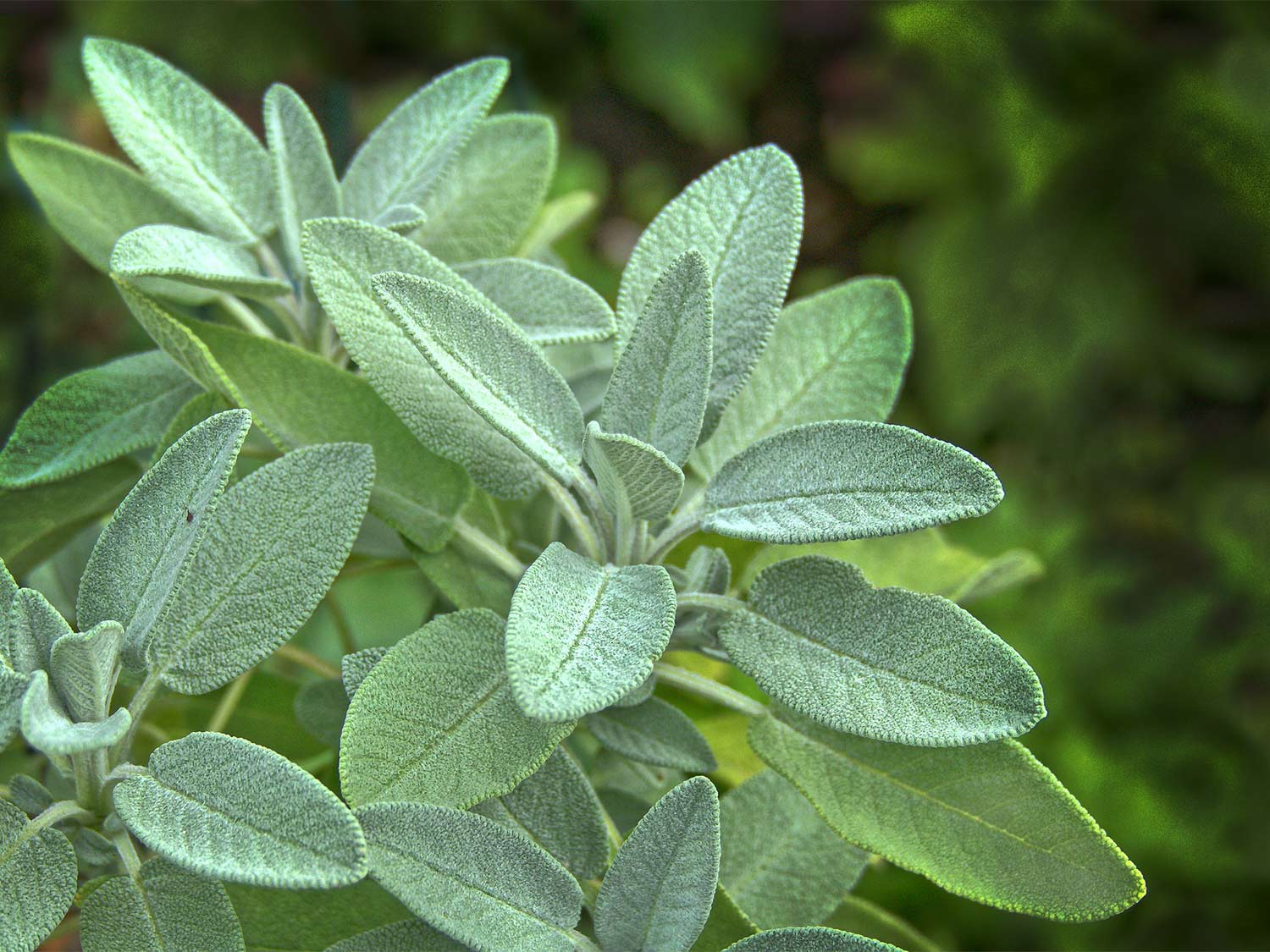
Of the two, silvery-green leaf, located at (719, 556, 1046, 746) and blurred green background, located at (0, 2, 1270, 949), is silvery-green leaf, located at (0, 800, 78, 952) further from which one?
blurred green background, located at (0, 2, 1270, 949)

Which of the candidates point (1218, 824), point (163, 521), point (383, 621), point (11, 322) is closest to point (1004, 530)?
point (1218, 824)

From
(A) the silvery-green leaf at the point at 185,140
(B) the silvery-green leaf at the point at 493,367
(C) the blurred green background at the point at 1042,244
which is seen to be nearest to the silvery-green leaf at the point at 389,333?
(B) the silvery-green leaf at the point at 493,367

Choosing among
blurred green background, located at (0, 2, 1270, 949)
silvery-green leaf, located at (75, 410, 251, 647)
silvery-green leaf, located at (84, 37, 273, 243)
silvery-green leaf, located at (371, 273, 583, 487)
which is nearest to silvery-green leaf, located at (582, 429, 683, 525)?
silvery-green leaf, located at (371, 273, 583, 487)

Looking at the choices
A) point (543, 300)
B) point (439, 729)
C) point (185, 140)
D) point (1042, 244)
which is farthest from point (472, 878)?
point (1042, 244)

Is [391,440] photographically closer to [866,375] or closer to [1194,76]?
[866,375]

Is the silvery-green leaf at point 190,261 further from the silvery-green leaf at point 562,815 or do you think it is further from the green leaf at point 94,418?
the silvery-green leaf at point 562,815
